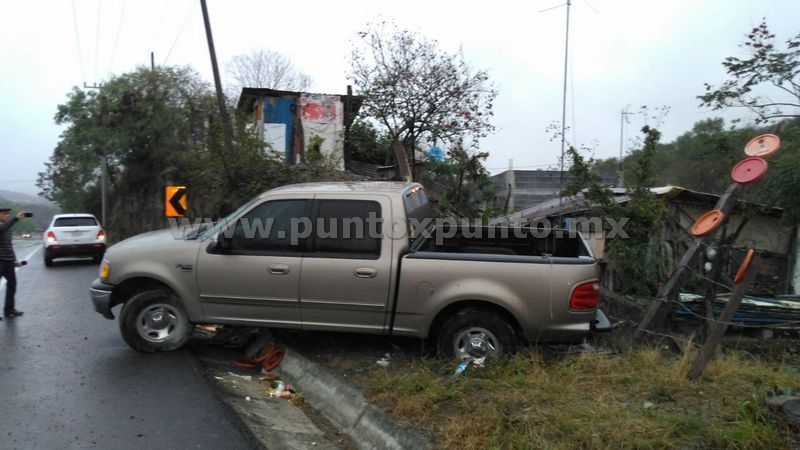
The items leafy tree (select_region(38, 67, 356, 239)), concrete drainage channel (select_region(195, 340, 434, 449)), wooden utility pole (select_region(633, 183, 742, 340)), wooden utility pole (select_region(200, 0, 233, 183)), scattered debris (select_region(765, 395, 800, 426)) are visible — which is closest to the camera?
scattered debris (select_region(765, 395, 800, 426))

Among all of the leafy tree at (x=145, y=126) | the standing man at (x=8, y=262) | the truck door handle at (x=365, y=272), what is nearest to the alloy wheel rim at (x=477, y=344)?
the truck door handle at (x=365, y=272)

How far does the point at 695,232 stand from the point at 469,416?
3.13 meters

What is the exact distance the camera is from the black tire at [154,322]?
6145 millimetres

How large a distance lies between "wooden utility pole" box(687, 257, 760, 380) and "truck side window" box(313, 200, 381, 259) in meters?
2.87

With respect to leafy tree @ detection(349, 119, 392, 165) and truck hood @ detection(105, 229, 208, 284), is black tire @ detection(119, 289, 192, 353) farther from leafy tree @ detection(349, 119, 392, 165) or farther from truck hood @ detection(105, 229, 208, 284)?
leafy tree @ detection(349, 119, 392, 165)

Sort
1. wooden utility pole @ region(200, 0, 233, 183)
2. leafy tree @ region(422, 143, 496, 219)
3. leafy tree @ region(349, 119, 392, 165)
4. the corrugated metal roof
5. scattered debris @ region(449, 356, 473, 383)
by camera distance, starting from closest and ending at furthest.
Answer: scattered debris @ region(449, 356, 473, 383), the corrugated metal roof, wooden utility pole @ region(200, 0, 233, 183), leafy tree @ region(422, 143, 496, 219), leafy tree @ region(349, 119, 392, 165)

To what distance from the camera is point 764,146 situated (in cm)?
545

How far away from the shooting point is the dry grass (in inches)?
141

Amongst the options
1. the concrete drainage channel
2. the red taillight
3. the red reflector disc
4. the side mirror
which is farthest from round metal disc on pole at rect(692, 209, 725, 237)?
the side mirror

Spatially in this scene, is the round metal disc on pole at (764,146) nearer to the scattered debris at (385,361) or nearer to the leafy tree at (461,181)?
the scattered debris at (385,361)

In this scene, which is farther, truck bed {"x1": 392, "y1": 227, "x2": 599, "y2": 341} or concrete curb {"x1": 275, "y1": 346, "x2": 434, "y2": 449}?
truck bed {"x1": 392, "y1": 227, "x2": 599, "y2": 341}

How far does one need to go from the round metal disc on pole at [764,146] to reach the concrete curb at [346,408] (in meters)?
4.07

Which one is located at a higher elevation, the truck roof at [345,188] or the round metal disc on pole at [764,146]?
the round metal disc on pole at [764,146]

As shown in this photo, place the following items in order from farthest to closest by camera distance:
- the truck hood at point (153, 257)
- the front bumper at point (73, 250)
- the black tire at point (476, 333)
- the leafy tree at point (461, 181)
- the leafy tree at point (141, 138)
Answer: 1. the leafy tree at point (141, 138)
2. the front bumper at point (73, 250)
3. the leafy tree at point (461, 181)
4. the truck hood at point (153, 257)
5. the black tire at point (476, 333)
